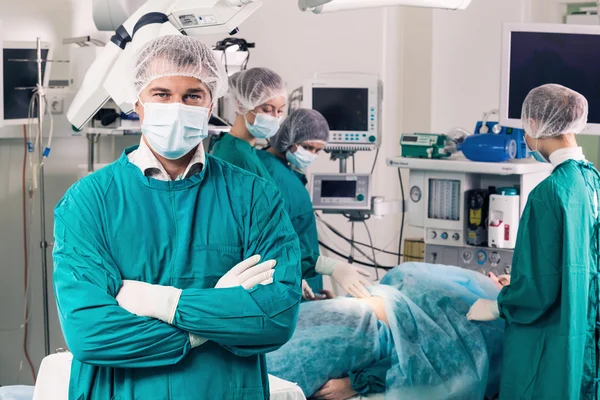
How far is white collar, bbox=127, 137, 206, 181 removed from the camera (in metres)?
1.75

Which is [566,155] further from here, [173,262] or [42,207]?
[42,207]

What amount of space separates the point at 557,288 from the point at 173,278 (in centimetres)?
159

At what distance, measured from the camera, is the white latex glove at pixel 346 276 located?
10.6 ft

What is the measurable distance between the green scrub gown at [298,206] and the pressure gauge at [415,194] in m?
A: 0.68

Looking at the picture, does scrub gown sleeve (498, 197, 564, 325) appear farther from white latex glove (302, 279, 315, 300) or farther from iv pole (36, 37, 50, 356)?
iv pole (36, 37, 50, 356)

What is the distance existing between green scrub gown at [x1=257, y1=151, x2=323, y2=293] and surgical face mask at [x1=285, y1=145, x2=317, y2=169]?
0.10 m

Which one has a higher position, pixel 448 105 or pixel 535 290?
pixel 448 105

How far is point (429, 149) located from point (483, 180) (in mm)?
290

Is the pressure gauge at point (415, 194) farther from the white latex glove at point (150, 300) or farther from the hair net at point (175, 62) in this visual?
the white latex glove at point (150, 300)

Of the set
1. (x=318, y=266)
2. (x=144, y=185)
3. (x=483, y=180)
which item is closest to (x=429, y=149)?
(x=483, y=180)

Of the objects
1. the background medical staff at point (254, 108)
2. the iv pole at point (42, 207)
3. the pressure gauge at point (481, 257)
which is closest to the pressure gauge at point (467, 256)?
the pressure gauge at point (481, 257)

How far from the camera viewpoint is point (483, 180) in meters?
3.88

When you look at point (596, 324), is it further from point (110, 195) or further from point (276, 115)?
point (110, 195)

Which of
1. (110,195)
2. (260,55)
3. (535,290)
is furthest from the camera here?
(260,55)
